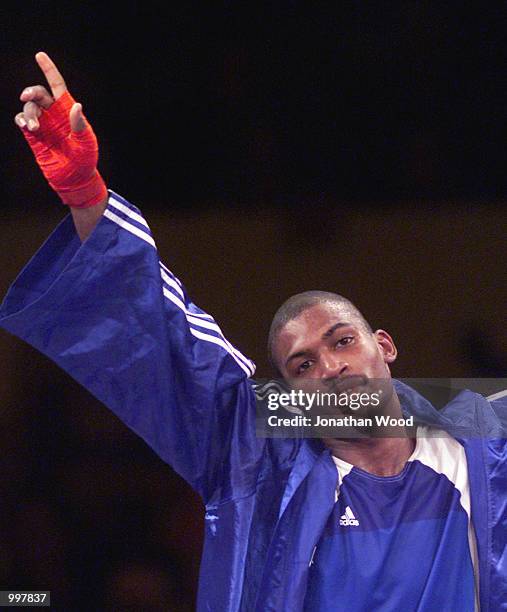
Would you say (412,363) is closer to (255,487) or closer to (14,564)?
(255,487)

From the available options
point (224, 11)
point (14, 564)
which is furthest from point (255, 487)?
point (224, 11)

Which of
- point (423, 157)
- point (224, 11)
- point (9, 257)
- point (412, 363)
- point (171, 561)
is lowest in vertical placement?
point (171, 561)

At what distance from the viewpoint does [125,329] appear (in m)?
1.14

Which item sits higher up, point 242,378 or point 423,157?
point 423,157

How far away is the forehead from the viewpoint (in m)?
1.29

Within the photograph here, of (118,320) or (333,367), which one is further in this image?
(333,367)

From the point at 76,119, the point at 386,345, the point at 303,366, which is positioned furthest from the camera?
the point at 386,345

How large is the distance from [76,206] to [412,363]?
558 mm

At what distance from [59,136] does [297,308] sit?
402 millimetres

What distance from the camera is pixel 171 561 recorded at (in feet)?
4.79

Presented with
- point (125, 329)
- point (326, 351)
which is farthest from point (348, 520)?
point (125, 329)

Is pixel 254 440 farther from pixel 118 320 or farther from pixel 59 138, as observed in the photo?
pixel 59 138

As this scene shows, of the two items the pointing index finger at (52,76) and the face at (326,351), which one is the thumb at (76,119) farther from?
the face at (326,351)

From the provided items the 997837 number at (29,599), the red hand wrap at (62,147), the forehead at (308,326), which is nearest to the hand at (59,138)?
the red hand wrap at (62,147)
